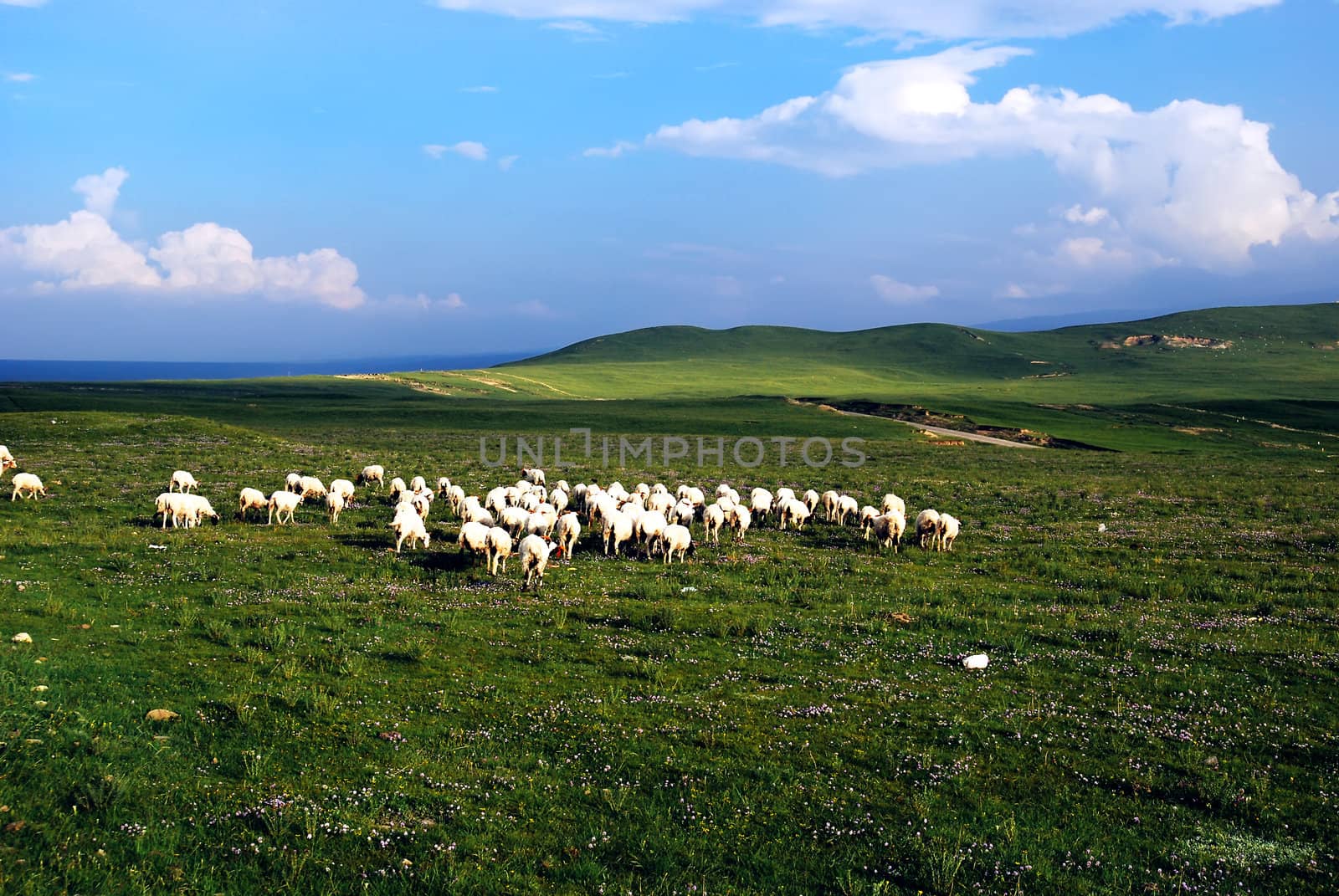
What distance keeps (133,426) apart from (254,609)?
45.2 metres

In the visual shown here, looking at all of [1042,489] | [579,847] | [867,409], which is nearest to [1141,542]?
[1042,489]

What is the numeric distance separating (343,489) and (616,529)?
1181 cm

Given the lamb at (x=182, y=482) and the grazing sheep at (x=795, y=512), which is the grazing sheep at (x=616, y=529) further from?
the lamb at (x=182, y=482)

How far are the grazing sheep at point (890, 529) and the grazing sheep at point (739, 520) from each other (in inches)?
171

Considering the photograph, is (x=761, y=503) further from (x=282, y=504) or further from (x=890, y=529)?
(x=282, y=504)

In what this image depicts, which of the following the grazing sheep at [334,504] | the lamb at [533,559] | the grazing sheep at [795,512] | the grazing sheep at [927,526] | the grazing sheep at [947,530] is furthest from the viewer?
the grazing sheep at [795,512]

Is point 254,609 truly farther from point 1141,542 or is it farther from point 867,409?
point 867,409

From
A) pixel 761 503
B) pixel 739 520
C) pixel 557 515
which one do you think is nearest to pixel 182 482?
pixel 557 515

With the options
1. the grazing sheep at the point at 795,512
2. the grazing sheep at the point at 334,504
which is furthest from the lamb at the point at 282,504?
the grazing sheep at the point at 795,512

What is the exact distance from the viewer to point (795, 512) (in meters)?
29.6

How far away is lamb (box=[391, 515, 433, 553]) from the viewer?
22.8 metres

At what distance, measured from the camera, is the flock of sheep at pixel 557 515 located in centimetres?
2261

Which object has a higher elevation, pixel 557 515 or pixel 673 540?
pixel 557 515

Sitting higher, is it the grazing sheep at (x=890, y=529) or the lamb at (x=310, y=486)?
the lamb at (x=310, y=486)
